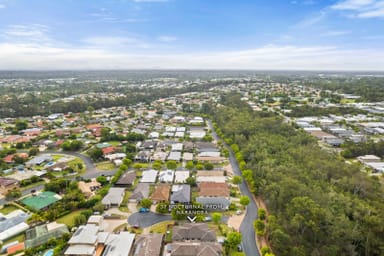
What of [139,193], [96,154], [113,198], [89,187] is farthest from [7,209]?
[139,193]

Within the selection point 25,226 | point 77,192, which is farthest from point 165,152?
point 25,226

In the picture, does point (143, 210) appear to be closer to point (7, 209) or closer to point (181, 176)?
point (181, 176)

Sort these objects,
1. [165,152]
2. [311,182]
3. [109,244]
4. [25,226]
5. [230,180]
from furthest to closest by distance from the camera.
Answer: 1. [165,152]
2. [230,180]
3. [311,182]
4. [25,226]
5. [109,244]

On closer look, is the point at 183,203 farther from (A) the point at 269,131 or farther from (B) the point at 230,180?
(A) the point at 269,131

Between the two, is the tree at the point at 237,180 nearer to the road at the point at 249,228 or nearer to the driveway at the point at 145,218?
the road at the point at 249,228

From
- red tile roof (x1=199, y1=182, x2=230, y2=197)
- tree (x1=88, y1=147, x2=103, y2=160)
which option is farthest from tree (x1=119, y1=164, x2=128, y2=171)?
red tile roof (x1=199, y1=182, x2=230, y2=197)
